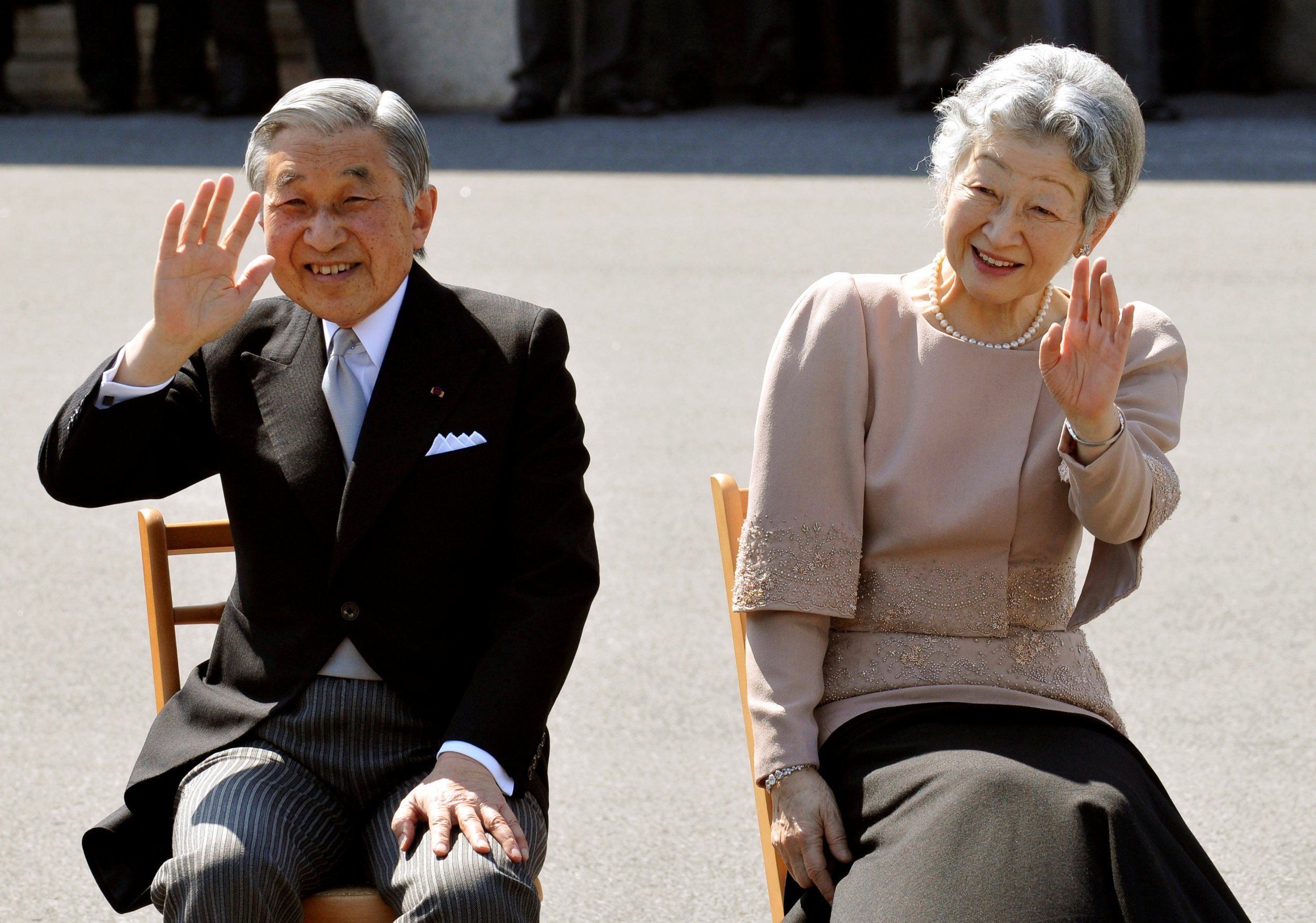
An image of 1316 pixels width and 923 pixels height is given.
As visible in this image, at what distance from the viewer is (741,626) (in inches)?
104

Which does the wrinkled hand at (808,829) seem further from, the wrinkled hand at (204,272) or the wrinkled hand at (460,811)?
the wrinkled hand at (204,272)

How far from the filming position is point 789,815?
2385 mm

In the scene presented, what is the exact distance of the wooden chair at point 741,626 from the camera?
8.10 feet

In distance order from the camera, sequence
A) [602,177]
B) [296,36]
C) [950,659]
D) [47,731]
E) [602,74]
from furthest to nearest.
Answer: [296,36]
[602,74]
[602,177]
[47,731]
[950,659]

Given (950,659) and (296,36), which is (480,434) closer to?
(950,659)

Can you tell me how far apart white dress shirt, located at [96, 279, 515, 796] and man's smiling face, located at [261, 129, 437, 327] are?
6 centimetres

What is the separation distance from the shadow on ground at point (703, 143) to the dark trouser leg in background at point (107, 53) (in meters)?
0.21

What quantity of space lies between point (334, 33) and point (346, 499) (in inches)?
362

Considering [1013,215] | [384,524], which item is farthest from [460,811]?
[1013,215]

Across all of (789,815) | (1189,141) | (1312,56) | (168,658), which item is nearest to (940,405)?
(789,815)

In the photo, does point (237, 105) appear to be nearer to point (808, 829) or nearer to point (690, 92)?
point (690, 92)

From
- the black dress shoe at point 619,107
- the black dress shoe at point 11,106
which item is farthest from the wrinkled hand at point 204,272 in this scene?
the black dress shoe at point 11,106

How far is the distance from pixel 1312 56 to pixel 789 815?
39.5 feet

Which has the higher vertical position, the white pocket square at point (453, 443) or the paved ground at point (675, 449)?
the white pocket square at point (453, 443)
